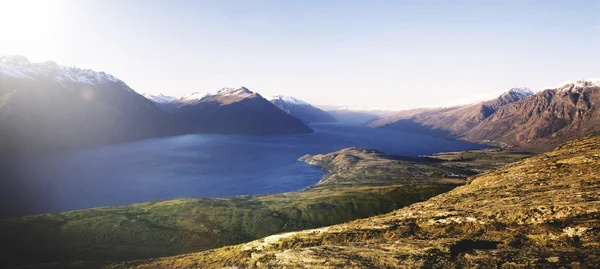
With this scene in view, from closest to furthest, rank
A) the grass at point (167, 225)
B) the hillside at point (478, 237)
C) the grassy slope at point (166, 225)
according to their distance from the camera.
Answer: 1. the hillside at point (478, 237)
2. the grassy slope at point (166, 225)
3. the grass at point (167, 225)

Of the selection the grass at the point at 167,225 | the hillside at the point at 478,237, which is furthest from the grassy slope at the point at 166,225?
the hillside at the point at 478,237

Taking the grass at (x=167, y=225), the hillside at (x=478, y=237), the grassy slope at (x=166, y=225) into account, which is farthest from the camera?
the grass at (x=167, y=225)

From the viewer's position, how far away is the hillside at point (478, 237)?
19719mm

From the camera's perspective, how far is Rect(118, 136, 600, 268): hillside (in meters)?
19.7

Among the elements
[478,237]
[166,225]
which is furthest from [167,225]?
[478,237]

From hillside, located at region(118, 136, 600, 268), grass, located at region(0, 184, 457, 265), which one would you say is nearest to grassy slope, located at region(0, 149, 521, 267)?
grass, located at region(0, 184, 457, 265)

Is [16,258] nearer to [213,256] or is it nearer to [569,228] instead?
[213,256]

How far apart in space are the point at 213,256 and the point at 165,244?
47.5m

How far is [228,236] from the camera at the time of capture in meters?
86.0

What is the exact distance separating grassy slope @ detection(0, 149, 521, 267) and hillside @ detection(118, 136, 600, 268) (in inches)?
1221

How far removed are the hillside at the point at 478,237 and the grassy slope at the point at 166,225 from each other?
3101 centimetres

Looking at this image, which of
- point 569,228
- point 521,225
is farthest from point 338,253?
point 569,228

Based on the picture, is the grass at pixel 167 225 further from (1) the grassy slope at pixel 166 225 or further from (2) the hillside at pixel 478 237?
(2) the hillside at pixel 478 237

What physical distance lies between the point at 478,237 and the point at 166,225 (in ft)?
275
